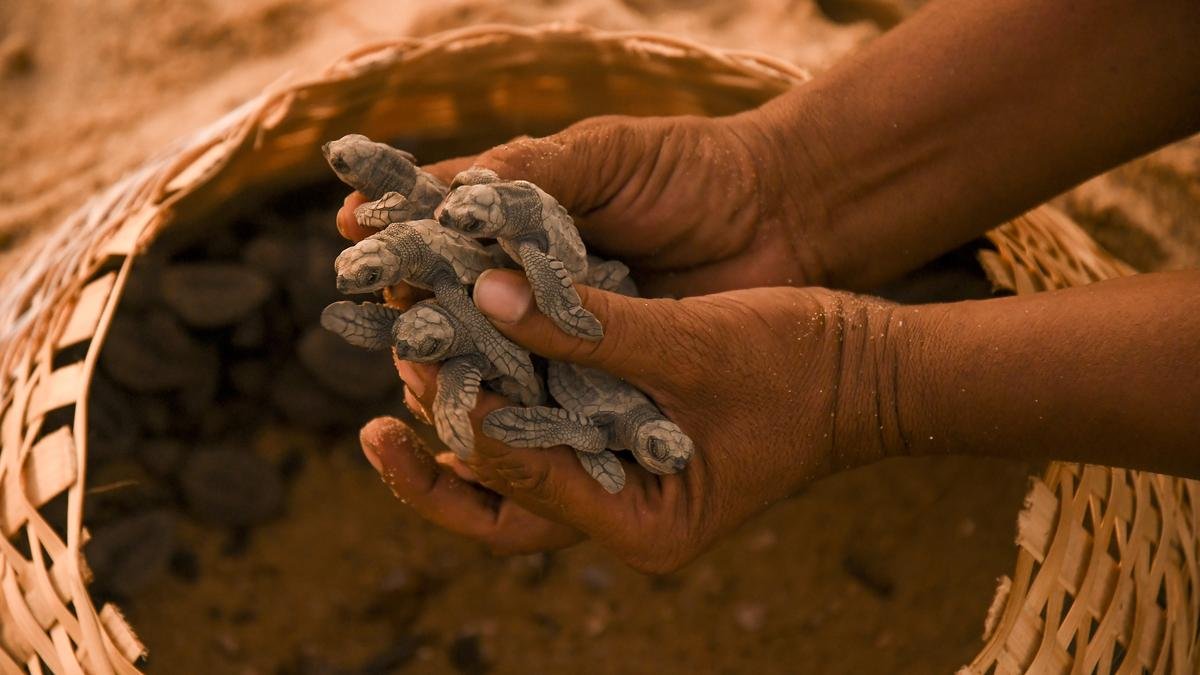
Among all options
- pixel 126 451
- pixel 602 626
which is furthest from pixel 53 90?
pixel 602 626

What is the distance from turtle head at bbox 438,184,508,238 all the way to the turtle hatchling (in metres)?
0.09

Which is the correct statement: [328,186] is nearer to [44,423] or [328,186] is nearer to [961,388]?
[44,423]

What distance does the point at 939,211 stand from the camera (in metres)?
1.24

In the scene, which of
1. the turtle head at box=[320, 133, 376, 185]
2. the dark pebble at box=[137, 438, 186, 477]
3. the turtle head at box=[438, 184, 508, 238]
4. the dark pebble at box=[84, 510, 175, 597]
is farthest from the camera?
the dark pebble at box=[137, 438, 186, 477]

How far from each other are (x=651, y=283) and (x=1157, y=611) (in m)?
0.70

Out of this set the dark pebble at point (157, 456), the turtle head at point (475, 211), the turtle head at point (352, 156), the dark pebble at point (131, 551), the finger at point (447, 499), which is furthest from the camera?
the dark pebble at point (157, 456)

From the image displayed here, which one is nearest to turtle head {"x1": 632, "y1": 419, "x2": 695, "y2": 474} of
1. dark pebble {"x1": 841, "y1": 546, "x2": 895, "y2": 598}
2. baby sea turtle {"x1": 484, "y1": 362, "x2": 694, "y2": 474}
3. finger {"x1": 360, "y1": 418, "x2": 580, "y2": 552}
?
baby sea turtle {"x1": 484, "y1": 362, "x2": 694, "y2": 474}

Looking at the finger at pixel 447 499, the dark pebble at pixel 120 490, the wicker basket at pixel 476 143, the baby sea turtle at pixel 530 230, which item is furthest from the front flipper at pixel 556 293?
the dark pebble at pixel 120 490

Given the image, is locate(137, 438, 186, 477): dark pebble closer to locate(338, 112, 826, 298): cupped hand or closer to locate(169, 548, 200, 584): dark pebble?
locate(169, 548, 200, 584): dark pebble

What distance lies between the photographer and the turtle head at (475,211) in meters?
0.75

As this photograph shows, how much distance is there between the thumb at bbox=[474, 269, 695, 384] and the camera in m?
0.81

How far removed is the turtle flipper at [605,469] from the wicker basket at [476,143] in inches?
17.8

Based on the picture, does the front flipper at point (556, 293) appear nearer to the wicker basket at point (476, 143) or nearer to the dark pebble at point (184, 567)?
the wicker basket at point (476, 143)

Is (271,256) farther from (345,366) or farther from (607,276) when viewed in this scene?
(607,276)
